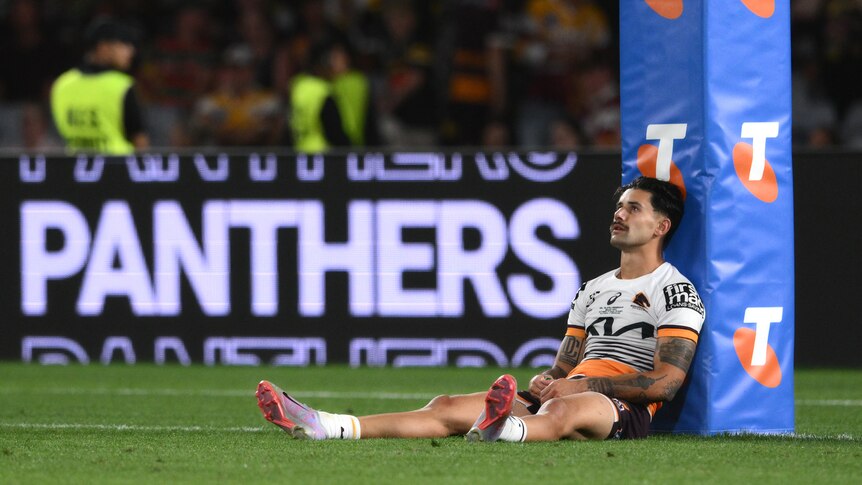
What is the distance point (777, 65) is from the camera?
242 inches

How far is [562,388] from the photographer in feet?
18.8

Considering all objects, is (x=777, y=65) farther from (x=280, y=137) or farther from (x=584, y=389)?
(x=280, y=137)

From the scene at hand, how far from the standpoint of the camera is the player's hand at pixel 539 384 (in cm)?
589

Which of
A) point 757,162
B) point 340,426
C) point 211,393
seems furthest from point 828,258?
point 340,426

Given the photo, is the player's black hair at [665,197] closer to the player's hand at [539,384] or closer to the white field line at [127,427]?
the player's hand at [539,384]

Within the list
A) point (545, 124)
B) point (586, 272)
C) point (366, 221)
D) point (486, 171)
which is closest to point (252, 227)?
point (366, 221)

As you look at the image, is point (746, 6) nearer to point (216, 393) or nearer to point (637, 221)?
point (637, 221)

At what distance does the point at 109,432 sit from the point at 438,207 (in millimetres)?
3785

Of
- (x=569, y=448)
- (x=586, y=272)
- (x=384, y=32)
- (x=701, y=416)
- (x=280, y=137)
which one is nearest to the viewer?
(x=569, y=448)

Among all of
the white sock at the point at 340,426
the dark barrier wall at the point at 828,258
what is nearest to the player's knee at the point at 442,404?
the white sock at the point at 340,426

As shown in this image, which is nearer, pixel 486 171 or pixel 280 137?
pixel 486 171

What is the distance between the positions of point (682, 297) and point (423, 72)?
302 inches

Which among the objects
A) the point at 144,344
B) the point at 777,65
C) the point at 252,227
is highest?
the point at 777,65

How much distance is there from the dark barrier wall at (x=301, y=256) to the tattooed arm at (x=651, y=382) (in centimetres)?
369
